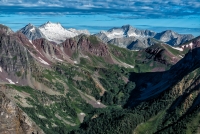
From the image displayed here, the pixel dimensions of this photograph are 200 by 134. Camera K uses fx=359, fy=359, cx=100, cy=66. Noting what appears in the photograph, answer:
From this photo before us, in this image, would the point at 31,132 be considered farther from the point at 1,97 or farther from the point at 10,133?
the point at 1,97

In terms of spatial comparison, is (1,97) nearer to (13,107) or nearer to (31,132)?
(13,107)

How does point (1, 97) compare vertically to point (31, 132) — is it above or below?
above

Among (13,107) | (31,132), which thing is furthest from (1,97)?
(31,132)

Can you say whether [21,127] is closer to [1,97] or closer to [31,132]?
[31,132]

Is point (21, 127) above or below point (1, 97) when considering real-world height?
below

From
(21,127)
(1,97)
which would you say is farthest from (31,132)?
(1,97)
